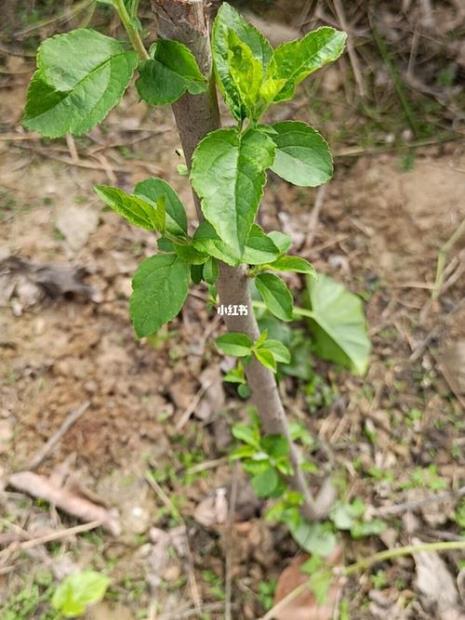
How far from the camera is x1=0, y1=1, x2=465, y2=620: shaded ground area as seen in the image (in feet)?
4.54

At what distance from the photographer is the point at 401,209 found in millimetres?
1886

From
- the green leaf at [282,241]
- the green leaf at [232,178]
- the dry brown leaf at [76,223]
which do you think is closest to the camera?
the green leaf at [232,178]

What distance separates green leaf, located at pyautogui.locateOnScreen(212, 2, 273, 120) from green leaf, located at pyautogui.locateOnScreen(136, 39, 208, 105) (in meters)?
0.02

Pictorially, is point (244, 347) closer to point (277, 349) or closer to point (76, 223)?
point (277, 349)

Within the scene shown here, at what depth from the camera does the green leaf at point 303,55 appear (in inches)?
20.6

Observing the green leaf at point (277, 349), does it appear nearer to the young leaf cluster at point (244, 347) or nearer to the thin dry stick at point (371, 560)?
the young leaf cluster at point (244, 347)

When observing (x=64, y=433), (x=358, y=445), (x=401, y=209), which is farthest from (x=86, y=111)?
(x=401, y=209)

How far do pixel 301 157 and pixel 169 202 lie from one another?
0.20 metres

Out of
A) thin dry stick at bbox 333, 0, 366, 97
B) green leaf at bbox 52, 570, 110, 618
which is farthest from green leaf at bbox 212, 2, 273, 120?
thin dry stick at bbox 333, 0, 366, 97

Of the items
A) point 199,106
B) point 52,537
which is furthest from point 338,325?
point 199,106

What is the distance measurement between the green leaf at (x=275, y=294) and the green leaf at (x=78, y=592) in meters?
0.82

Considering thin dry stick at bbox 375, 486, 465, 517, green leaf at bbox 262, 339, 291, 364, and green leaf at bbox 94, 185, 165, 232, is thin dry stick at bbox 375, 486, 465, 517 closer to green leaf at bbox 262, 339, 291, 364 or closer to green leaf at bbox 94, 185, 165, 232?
green leaf at bbox 262, 339, 291, 364

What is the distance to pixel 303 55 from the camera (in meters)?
0.53

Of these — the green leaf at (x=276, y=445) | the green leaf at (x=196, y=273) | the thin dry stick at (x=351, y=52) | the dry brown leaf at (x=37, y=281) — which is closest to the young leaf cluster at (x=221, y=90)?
the green leaf at (x=196, y=273)
